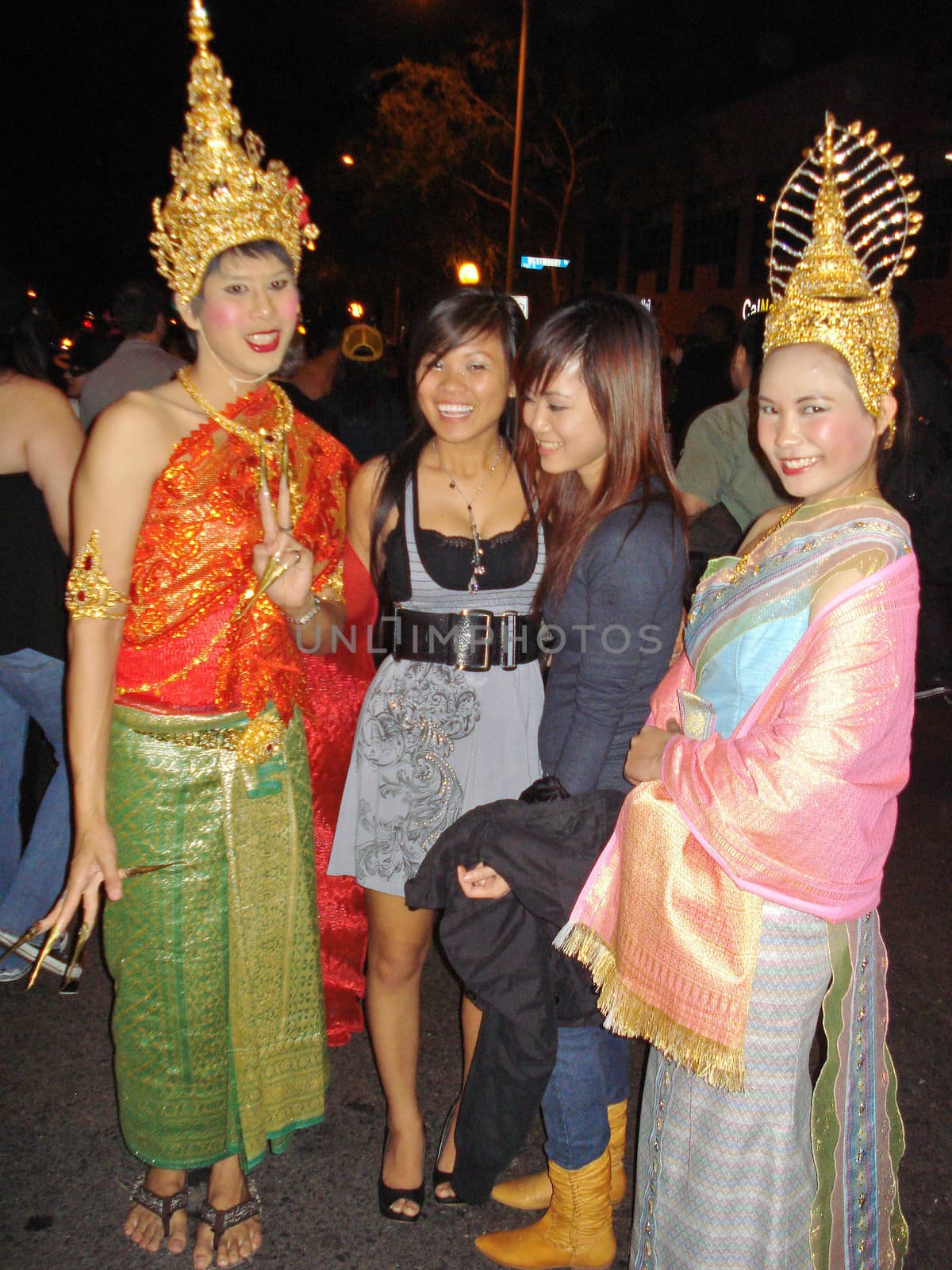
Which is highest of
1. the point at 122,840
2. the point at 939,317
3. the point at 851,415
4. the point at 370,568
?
the point at 939,317

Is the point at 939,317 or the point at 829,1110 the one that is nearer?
the point at 829,1110

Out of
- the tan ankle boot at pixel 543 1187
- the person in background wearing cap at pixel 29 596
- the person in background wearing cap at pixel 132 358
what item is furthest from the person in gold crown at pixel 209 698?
the person in background wearing cap at pixel 132 358

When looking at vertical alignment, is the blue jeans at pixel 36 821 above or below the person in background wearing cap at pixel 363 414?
below

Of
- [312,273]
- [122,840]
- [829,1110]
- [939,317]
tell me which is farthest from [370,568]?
[312,273]

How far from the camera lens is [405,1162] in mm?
2303

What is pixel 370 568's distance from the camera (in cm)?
223

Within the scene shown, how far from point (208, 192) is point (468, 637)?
101 cm

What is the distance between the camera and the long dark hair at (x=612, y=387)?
191cm

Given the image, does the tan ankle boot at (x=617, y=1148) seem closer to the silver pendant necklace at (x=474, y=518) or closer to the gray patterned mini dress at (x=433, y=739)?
the gray patterned mini dress at (x=433, y=739)

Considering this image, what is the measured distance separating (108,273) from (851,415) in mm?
29542

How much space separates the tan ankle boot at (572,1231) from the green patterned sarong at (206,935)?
1.98ft

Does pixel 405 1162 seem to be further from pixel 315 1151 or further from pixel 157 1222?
pixel 157 1222

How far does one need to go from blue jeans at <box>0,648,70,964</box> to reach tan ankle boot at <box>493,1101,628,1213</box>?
1.71m

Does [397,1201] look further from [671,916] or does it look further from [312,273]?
[312,273]
